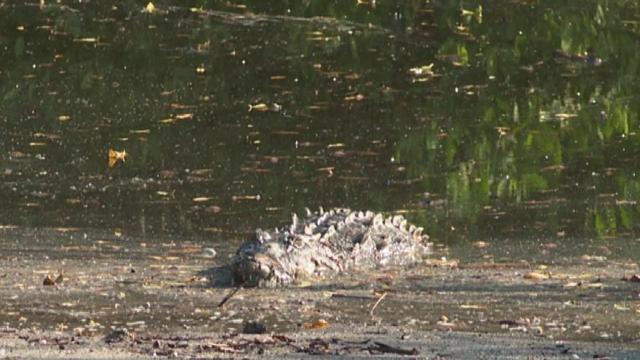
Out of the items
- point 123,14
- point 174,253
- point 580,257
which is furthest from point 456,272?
point 123,14

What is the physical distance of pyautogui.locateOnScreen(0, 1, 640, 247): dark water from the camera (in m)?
10.6

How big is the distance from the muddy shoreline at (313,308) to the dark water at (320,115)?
0.98 metres

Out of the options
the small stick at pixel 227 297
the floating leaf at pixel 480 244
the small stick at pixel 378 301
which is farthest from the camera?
the floating leaf at pixel 480 244

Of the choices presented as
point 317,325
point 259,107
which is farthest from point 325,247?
point 259,107

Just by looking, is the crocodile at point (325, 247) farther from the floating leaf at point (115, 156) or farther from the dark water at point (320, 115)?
the floating leaf at point (115, 156)

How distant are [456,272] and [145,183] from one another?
10.6 feet

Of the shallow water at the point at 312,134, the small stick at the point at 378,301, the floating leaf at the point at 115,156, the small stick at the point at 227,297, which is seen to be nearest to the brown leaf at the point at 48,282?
the shallow water at the point at 312,134

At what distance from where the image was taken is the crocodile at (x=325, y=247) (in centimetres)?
833

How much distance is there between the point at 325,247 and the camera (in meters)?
9.20

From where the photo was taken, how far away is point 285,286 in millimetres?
8328

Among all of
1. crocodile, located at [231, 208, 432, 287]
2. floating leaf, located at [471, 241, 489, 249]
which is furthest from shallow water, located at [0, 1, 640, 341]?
crocodile, located at [231, 208, 432, 287]

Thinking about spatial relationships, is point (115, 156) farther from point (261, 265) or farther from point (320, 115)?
point (261, 265)

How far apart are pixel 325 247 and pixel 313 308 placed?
1739mm

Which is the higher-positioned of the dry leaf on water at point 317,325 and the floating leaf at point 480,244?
the dry leaf on water at point 317,325
